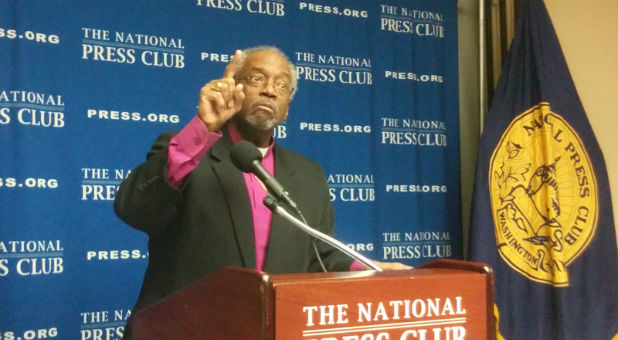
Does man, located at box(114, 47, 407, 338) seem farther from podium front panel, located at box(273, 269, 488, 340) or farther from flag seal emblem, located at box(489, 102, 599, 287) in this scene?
flag seal emblem, located at box(489, 102, 599, 287)

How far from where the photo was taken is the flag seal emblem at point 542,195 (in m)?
3.13

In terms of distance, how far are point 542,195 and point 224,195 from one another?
2.04 metres

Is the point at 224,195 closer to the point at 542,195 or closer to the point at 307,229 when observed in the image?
the point at 307,229

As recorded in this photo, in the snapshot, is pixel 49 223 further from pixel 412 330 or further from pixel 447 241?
pixel 447 241

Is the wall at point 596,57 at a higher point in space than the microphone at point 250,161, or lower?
higher

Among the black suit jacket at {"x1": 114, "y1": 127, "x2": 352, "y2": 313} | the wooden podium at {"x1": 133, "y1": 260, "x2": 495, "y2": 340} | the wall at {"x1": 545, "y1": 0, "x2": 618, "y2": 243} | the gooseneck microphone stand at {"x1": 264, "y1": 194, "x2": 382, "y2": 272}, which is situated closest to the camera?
the wooden podium at {"x1": 133, "y1": 260, "x2": 495, "y2": 340}

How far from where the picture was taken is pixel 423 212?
11.5 feet

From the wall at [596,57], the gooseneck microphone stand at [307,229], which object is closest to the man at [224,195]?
the gooseneck microphone stand at [307,229]

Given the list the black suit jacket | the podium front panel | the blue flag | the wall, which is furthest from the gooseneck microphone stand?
the wall

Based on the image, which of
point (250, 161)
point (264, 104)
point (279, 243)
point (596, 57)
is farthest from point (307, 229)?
point (596, 57)

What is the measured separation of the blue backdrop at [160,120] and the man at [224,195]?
929mm

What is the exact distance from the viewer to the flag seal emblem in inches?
123

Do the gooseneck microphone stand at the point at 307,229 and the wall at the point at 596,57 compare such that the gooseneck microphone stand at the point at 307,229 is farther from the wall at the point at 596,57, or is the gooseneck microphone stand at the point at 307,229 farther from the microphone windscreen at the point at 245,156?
the wall at the point at 596,57

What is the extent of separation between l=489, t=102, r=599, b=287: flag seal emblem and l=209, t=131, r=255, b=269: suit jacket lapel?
1868mm
